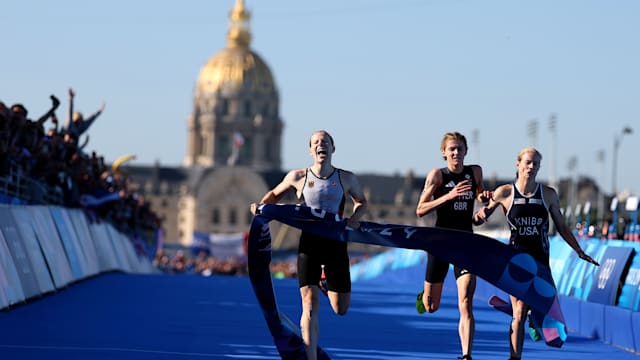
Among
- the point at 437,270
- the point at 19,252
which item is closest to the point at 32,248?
the point at 19,252

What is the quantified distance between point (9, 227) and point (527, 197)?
801 centimetres

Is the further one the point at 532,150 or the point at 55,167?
the point at 55,167

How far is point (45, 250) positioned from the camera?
2217 cm

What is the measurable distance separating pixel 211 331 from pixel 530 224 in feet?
17.0

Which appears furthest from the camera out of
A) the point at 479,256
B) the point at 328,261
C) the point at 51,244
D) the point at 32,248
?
the point at 51,244

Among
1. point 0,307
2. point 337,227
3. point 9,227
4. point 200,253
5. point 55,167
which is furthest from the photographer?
point 200,253

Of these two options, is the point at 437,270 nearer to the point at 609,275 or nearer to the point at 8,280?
the point at 609,275

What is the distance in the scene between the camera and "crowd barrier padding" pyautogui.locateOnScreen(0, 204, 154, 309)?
61.5ft

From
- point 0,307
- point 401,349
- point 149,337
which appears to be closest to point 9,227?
point 0,307

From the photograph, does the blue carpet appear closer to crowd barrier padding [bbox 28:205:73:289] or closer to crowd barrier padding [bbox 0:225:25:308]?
crowd barrier padding [bbox 0:225:25:308]

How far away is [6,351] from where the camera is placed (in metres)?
13.5

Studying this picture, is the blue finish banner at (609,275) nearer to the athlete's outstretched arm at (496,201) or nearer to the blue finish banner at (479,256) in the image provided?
the athlete's outstretched arm at (496,201)

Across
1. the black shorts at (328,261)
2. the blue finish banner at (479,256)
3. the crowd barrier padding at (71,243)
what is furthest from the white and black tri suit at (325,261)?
the crowd barrier padding at (71,243)

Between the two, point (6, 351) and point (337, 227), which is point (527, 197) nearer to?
point (337, 227)
